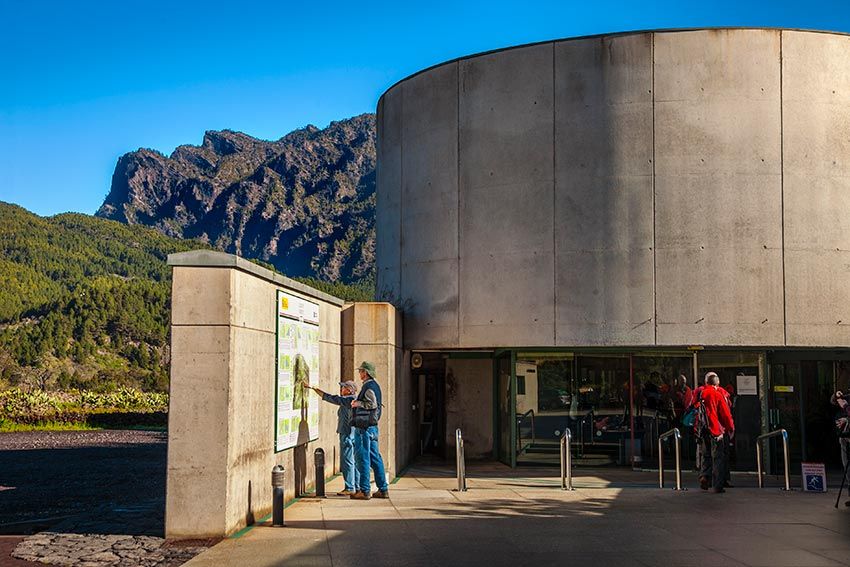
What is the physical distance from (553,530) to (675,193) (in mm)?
8233

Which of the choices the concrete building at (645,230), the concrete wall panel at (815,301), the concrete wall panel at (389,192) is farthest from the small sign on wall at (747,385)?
the concrete wall panel at (389,192)

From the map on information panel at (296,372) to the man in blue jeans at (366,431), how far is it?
0.92m

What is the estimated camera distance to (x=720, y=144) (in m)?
17.3

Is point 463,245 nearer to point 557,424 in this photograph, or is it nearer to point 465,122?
point 465,122

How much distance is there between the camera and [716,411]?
605 inches

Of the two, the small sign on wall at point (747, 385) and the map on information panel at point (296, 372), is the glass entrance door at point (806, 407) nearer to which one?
the small sign on wall at point (747, 385)

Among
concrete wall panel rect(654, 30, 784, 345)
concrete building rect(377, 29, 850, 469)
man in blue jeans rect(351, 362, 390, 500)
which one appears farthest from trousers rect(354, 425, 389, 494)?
concrete wall panel rect(654, 30, 784, 345)

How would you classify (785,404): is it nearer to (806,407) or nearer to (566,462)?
(806,407)

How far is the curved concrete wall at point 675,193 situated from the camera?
17219mm

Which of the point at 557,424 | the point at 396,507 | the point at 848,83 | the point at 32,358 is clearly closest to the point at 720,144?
the point at 848,83

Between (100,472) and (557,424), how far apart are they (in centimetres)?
972

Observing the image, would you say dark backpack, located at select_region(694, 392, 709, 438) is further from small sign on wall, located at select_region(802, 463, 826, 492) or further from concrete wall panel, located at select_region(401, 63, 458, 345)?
concrete wall panel, located at select_region(401, 63, 458, 345)

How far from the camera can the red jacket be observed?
1525 centimetres

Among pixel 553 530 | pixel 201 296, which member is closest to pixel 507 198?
pixel 553 530
